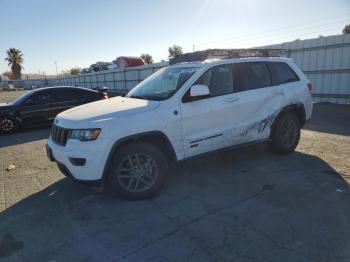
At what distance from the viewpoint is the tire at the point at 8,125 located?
9.48m

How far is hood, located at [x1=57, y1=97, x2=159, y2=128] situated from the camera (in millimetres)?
3847

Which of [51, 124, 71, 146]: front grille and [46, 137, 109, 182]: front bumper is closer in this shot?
[46, 137, 109, 182]: front bumper

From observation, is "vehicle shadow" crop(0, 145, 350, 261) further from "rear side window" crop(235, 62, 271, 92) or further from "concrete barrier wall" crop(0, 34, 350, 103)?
"concrete barrier wall" crop(0, 34, 350, 103)

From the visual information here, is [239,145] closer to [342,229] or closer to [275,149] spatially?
[275,149]

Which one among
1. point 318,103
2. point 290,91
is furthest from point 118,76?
point 290,91

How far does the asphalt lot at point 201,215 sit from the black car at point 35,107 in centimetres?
441

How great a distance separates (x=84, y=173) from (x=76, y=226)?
25.1 inches

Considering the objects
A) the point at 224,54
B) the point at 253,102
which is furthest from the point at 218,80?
the point at 224,54

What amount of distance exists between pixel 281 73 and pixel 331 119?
4.63 metres

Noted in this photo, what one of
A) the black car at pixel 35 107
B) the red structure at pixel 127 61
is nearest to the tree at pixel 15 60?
the red structure at pixel 127 61

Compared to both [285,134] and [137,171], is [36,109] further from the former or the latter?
[285,134]

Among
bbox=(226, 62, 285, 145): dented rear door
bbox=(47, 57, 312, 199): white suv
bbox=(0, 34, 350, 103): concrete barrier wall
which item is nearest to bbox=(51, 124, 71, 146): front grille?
bbox=(47, 57, 312, 199): white suv

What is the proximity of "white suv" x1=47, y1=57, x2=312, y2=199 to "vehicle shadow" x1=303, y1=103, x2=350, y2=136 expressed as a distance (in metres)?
2.78

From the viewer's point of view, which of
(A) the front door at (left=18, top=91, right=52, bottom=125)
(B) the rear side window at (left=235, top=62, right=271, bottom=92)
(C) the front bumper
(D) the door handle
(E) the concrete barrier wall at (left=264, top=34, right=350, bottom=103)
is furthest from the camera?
(E) the concrete barrier wall at (left=264, top=34, right=350, bottom=103)
